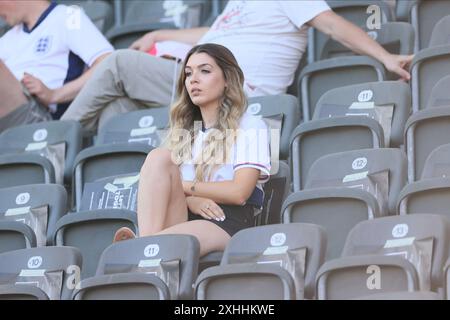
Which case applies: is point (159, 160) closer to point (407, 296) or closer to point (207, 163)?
point (207, 163)

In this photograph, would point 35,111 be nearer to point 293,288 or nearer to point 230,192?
point 230,192

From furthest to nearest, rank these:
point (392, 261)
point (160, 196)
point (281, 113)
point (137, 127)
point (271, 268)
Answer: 1. point (137, 127)
2. point (281, 113)
3. point (160, 196)
4. point (271, 268)
5. point (392, 261)

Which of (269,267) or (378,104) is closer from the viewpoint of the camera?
(269,267)

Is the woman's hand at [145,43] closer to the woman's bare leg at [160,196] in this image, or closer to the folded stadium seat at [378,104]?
the folded stadium seat at [378,104]

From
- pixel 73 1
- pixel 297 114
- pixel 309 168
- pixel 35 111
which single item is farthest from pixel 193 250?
pixel 73 1

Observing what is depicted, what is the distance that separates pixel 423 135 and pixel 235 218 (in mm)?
786

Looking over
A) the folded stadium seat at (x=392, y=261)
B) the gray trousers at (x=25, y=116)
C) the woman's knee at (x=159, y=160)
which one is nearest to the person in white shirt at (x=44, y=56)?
the gray trousers at (x=25, y=116)

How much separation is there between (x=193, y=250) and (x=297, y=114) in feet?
4.79

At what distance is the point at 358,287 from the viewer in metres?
4.46

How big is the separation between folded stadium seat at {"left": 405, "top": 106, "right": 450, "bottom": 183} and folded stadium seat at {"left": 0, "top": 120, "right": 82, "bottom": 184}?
5.99ft

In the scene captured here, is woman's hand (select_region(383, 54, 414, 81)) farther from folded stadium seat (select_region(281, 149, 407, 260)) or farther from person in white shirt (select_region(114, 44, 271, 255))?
folded stadium seat (select_region(281, 149, 407, 260))

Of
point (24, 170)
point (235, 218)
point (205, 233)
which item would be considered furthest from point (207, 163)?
point (24, 170)

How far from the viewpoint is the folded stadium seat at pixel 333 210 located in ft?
16.5

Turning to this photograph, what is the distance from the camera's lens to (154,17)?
338 inches
